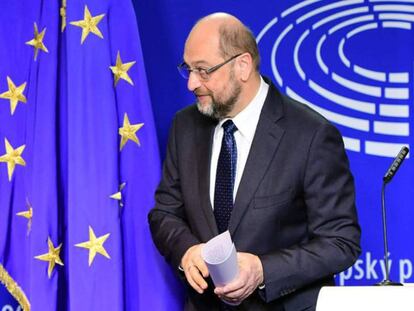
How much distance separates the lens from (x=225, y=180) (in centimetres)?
249

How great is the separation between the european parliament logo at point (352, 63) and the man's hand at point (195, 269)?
1109 mm

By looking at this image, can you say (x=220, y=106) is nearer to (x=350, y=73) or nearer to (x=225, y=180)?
(x=225, y=180)

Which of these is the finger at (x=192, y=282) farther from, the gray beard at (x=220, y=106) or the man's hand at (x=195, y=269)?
the gray beard at (x=220, y=106)

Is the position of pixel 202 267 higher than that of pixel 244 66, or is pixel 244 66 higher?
pixel 244 66

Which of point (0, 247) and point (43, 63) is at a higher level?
point (43, 63)

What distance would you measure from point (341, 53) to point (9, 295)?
1.59 m

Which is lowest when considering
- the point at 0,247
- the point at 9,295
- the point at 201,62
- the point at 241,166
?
the point at 9,295

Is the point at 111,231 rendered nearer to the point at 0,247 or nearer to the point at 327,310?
the point at 0,247

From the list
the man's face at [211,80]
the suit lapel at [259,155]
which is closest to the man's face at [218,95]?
the man's face at [211,80]

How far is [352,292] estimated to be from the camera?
1.50 meters

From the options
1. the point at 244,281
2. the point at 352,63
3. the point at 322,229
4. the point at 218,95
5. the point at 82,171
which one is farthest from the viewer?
the point at 352,63

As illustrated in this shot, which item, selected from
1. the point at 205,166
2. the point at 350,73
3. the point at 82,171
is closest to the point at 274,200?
the point at 205,166

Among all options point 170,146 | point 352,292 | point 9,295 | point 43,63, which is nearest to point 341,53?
point 170,146

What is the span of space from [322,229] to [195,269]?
391 mm
